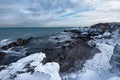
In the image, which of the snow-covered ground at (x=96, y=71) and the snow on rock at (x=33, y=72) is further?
the snow-covered ground at (x=96, y=71)

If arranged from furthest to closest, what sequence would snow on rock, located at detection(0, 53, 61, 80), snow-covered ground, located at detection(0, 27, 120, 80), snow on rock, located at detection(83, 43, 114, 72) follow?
snow on rock, located at detection(83, 43, 114, 72) < snow-covered ground, located at detection(0, 27, 120, 80) < snow on rock, located at detection(0, 53, 61, 80)

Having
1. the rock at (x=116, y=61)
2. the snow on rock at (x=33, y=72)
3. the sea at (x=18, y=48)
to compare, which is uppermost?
the rock at (x=116, y=61)

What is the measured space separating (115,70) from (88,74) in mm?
1840

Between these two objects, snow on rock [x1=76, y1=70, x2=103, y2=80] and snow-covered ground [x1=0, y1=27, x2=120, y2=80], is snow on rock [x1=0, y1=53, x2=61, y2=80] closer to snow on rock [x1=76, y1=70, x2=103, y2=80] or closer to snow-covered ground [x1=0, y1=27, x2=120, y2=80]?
snow-covered ground [x1=0, y1=27, x2=120, y2=80]

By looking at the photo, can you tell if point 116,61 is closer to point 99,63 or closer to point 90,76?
point 90,76

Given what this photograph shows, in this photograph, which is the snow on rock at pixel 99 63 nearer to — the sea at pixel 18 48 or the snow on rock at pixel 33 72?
the snow on rock at pixel 33 72

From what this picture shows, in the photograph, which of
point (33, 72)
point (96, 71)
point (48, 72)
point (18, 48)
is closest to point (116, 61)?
point (96, 71)

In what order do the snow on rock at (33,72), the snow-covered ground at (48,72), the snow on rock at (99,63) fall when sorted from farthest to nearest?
the snow on rock at (99,63)
the snow-covered ground at (48,72)
the snow on rock at (33,72)

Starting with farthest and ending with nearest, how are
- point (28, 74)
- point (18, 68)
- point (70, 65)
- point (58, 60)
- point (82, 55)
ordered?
1. point (82, 55)
2. point (58, 60)
3. point (70, 65)
4. point (18, 68)
5. point (28, 74)

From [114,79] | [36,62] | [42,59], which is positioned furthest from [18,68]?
[114,79]

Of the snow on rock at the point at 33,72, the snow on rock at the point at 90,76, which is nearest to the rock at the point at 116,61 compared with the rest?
the snow on rock at the point at 90,76


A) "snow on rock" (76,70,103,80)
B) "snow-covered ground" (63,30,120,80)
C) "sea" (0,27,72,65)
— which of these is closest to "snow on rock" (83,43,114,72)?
"snow-covered ground" (63,30,120,80)

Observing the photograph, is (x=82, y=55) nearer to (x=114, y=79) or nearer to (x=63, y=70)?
(x=63, y=70)

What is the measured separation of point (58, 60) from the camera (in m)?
14.7
